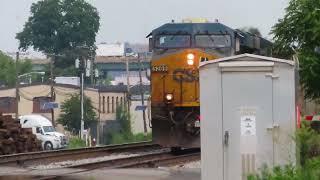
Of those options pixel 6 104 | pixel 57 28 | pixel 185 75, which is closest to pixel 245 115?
pixel 185 75

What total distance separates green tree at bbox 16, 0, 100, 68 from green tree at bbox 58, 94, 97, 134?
33.7 meters

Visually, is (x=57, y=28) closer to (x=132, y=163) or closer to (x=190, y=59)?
(x=190, y=59)

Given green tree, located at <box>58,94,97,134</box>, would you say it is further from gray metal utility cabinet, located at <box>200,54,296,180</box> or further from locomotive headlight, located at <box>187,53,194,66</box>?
gray metal utility cabinet, located at <box>200,54,296,180</box>

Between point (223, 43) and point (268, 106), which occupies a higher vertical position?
point (223, 43)

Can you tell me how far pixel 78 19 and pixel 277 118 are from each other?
10659 centimetres

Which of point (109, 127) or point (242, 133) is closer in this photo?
point (242, 133)

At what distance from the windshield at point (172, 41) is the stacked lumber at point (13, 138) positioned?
1018 cm

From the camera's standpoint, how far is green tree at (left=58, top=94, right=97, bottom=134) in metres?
76.2

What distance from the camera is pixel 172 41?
75.0ft

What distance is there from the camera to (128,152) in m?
26.8

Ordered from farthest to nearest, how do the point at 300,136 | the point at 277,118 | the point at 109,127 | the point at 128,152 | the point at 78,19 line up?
the point at 78,19 < the point at 109,127 < the point at 128,152 < the point at 277,118 < the point at 300,136

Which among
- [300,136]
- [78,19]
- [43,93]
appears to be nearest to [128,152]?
[300,136]

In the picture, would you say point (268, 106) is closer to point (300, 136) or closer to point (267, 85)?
point (267, 85)

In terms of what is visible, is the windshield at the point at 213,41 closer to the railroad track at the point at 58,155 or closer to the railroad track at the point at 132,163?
the railroad track at the point at 132,163
